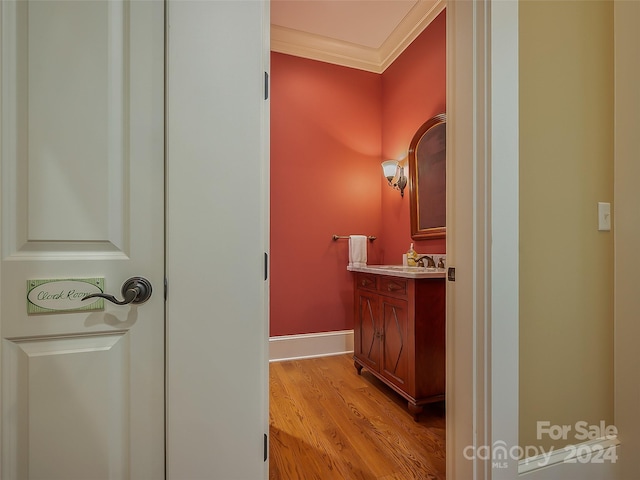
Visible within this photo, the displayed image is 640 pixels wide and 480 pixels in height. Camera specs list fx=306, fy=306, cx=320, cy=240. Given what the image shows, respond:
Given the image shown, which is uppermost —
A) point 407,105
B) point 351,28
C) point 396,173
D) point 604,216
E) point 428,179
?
point 351,28

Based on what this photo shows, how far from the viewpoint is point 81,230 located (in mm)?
780

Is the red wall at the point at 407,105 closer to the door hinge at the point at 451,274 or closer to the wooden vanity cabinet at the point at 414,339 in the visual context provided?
the wooden vanity cabinet at the point at 414,339

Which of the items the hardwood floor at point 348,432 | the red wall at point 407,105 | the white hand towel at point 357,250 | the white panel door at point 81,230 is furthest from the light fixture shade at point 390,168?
the white panel door at point 81,230

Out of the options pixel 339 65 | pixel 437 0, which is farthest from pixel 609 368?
pixel 339 65

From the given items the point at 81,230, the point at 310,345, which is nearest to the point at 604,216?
the point at 81,230

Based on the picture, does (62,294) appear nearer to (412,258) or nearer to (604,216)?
(604,216)

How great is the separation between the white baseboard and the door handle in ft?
6.72

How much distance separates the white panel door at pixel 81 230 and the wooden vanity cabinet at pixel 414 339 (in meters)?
1.43

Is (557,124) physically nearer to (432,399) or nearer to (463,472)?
(463,472)

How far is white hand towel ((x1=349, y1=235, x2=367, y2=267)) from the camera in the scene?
9.10 ft

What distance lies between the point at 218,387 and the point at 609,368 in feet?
5.17

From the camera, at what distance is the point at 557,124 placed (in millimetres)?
1219

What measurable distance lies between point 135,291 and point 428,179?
2222 mm

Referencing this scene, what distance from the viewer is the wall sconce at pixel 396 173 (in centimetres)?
277
